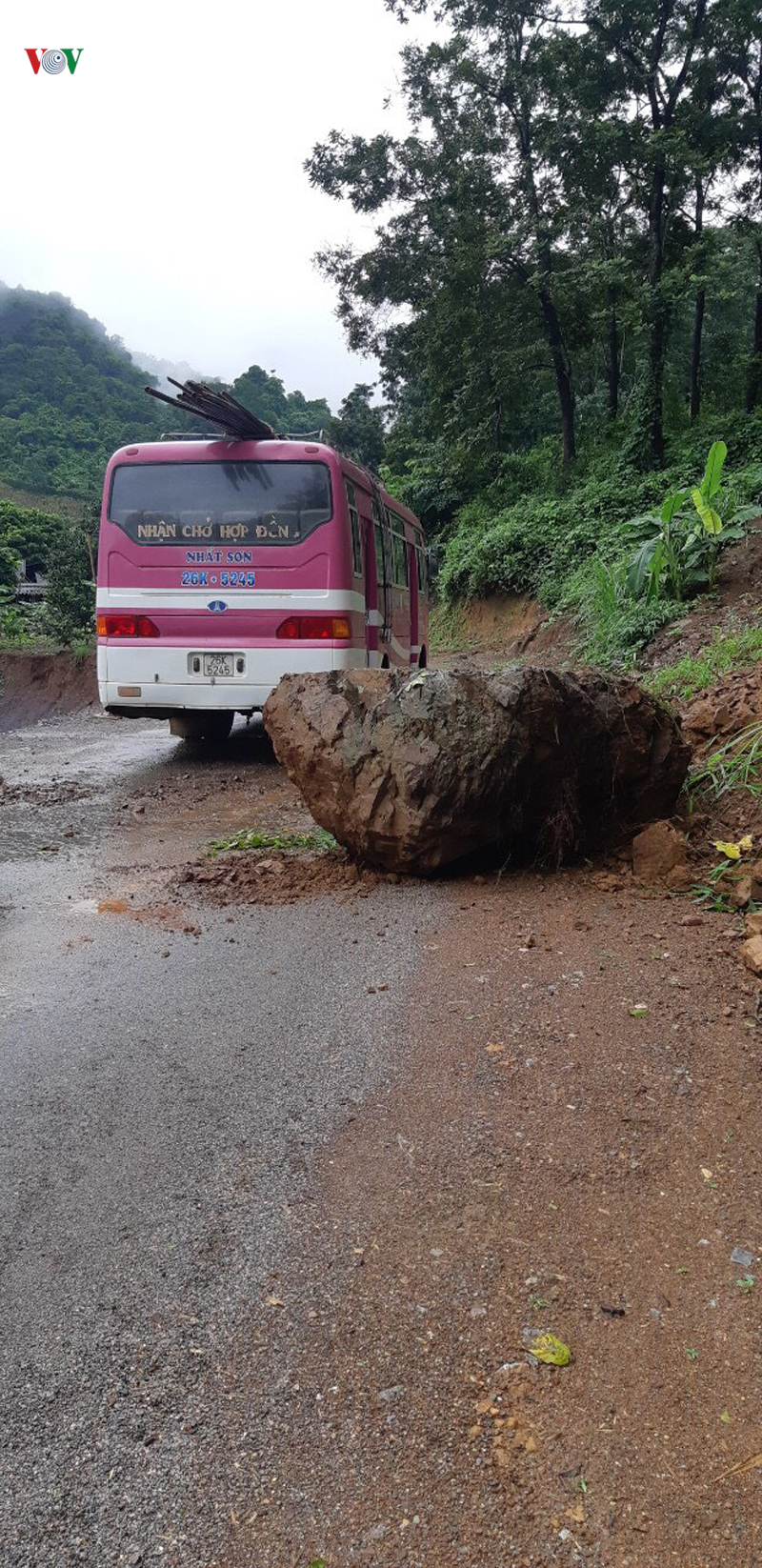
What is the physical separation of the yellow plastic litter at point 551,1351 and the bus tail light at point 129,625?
744cm

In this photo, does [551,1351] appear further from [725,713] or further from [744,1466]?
[725,713]

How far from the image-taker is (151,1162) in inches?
97.4

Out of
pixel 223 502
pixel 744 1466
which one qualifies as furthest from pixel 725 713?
pixel 223 502

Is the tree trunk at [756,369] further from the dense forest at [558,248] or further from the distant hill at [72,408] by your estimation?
the distant hill at [72,408]

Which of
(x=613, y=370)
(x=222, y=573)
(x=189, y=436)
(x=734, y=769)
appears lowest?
(x=734, y=769)

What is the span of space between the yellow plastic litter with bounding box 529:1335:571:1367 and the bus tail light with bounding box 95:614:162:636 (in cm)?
744

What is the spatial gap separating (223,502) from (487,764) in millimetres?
5121

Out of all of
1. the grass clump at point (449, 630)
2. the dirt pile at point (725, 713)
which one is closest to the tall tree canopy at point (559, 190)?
the grass clump at point (449, 630)

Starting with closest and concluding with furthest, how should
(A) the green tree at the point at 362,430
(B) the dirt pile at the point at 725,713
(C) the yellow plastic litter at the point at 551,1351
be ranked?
(C) the yellow plastic litter at the point at 551,1351 → (B) the dirt pile at the point at 725,713 → (A) the green tree at the point at 362,430

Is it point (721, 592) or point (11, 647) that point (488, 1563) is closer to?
point (721, 592)

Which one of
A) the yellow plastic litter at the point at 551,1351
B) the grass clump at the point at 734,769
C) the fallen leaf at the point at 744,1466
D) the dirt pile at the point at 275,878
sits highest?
the grass clump at the point at 734,769

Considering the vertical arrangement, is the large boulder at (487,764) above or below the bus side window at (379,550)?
below

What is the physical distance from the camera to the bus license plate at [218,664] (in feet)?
28.0

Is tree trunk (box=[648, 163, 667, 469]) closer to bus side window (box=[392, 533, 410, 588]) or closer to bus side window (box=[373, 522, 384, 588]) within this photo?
bus side window (box=[392, 533, 410, 588])
